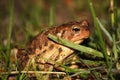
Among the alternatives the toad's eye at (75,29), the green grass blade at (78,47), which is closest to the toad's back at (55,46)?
the toad's eye at (75,29)

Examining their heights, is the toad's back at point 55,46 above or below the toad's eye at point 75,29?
below

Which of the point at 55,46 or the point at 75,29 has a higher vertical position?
the point at 75,29

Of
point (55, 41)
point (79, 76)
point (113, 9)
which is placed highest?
point (113, 9)

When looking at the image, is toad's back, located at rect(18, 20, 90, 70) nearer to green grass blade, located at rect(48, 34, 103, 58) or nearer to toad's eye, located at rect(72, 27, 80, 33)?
toad's eye, located at rect(72, 27, 80, 33)

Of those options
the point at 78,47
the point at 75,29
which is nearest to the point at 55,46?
the point at 75,29

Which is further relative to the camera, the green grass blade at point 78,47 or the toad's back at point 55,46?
the toad's back at point 55,46

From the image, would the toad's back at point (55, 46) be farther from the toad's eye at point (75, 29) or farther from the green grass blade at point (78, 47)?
the green grass blade at point (78, 47)

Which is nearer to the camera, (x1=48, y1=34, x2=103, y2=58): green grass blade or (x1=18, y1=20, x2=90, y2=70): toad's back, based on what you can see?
(x1=48, y1=34, x2=103, y2=58): green grass blade

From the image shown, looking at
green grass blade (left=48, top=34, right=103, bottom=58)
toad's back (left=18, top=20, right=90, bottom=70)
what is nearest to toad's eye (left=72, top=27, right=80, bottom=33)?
toad's back (left=18, top=20, right=90, bottom=70)

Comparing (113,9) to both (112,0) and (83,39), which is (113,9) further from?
(83,39)

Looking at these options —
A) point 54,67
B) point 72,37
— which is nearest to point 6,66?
point 54,67

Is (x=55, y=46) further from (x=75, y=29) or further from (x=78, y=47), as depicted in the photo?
(x=78, y=47)
